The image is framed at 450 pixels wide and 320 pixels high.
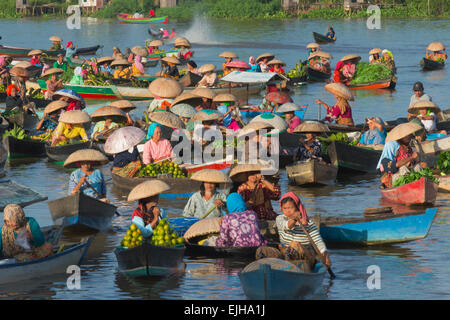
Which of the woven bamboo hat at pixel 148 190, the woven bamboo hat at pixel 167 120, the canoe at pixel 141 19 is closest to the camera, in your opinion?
the woven bamboo hat at pixel 148 190

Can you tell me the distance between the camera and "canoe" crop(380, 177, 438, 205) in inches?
595

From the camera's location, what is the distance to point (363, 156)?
710 inches

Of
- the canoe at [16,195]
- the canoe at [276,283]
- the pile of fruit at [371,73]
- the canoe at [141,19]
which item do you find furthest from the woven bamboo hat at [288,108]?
the canoe at [141,19]

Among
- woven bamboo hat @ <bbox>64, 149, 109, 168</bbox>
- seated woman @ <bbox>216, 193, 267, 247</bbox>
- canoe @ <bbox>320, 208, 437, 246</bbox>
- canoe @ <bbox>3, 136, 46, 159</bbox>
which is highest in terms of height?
woven bamboo hat @ <bbox>64, 149, 109, 168</bbox>

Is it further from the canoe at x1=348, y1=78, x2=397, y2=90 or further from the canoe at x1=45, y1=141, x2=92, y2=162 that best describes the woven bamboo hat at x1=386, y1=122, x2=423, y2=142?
the canoe at x1=348, y1=78, x2=397, y2=90

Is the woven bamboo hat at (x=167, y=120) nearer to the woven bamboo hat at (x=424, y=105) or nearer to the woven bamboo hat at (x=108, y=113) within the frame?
the woven bamboo hat at (x=108, y=113)

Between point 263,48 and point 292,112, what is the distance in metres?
34.1

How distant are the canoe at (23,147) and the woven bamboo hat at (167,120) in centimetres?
397

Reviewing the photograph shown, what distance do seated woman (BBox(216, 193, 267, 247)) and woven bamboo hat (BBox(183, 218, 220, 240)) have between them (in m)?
0.28

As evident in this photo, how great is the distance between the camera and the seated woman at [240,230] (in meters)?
11.5

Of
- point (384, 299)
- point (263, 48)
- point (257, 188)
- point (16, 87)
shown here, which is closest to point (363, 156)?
point (257, 188)

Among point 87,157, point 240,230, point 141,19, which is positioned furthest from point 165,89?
point 141,19

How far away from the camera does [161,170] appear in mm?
16203

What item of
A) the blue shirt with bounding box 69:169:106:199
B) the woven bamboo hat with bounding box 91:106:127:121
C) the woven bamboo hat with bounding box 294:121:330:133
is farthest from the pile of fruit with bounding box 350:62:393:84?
the blue shirt with bounding box 69:169:106:199
